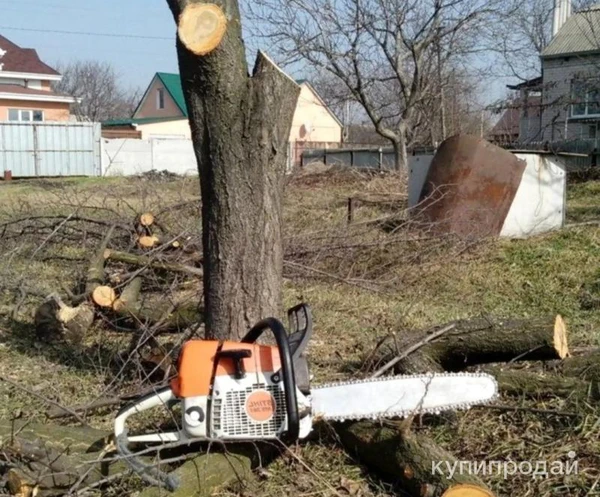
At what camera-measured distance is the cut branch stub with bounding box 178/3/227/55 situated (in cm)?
337

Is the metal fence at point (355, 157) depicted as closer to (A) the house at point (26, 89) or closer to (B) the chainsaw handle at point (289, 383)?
(A) the house at point (26, 89)

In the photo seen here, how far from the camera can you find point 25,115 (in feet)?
111

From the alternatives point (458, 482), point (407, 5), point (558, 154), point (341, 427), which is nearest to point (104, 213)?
point (558, 154)

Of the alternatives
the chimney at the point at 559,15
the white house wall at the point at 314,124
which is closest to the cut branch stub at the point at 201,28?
the chimney at the point at 559,15

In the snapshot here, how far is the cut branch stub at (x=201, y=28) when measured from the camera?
337 centimetres

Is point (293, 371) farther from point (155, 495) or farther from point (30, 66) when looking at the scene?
point (30, 66)

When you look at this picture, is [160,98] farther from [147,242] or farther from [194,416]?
[194,416]

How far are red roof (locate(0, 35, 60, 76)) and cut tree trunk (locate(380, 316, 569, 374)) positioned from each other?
35844 mm

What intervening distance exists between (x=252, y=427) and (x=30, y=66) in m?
37.0

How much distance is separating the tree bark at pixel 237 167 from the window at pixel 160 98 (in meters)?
49.4

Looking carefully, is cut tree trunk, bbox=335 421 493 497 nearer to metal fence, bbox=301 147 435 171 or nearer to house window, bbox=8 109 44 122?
metal fence, bbox=301 147 435 171

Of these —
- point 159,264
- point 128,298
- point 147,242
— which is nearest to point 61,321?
point 128,298

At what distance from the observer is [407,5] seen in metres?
19.4

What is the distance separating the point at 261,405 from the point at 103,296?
10.4 feet
